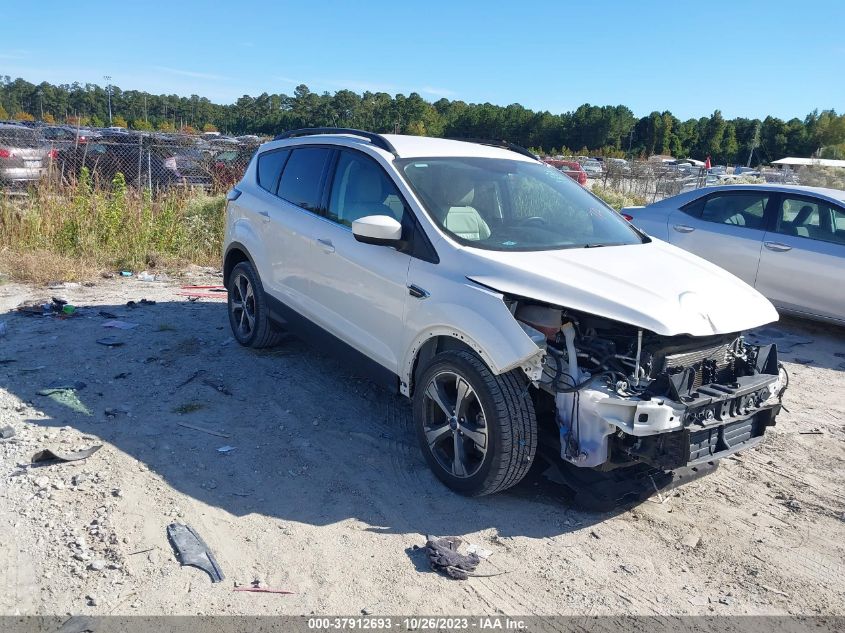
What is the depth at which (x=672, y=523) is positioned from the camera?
3859 millimetres

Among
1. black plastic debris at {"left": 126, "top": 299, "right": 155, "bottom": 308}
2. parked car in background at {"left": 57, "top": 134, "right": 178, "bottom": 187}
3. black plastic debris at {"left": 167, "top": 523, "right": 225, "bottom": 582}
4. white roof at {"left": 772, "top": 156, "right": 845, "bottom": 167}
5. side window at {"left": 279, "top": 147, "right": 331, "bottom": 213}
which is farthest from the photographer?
white roof at {"left": 772, "top": 156, "right": 845, "bottom": 167}

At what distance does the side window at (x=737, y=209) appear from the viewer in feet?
26.3

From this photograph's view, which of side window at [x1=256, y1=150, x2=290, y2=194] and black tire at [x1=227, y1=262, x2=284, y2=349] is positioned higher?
side window at [x1=256, y1=150, x2=290, y2=194]

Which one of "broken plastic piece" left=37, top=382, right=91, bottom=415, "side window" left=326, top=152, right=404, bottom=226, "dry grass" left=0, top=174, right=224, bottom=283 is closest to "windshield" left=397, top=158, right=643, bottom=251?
"side window" left=326, top=152, right=404, bottom=226

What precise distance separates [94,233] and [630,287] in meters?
8.28

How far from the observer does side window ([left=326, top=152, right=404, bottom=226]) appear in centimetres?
450

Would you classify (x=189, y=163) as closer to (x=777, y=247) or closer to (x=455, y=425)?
(x=777, y=247)

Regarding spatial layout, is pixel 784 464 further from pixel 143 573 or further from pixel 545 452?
pixel 143 573

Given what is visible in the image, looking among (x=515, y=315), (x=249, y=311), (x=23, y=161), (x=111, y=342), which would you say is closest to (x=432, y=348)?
(x=515, y=315)

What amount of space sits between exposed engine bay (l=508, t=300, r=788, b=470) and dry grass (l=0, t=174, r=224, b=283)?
7.13 meters

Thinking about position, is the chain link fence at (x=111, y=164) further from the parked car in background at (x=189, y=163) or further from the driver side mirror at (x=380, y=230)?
the driver side mirror at (x=380, y=230)

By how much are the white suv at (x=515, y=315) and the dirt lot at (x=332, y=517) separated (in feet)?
1.46

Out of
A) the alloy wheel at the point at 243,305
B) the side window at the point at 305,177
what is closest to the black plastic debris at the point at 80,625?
the side window at the point at 305,177

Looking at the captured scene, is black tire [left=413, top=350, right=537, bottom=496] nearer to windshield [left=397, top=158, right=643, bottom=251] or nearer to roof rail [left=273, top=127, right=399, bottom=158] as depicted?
windshield [left=397, top=158, right=643, bottom=251]
